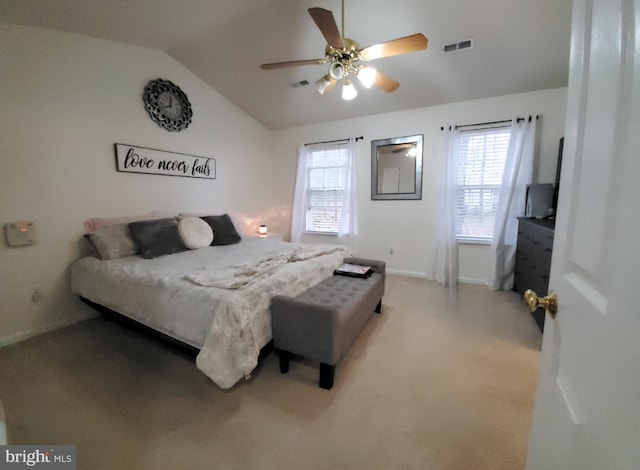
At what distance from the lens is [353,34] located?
245cm

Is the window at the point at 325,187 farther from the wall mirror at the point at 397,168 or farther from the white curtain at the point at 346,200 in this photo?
the wall mirror at the point at 397,168

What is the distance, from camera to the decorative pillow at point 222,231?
125 inches

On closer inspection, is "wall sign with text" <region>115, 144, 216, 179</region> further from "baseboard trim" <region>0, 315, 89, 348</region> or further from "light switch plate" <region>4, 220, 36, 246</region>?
"baseboard trim" <region>0, 315, 89, 348</region>

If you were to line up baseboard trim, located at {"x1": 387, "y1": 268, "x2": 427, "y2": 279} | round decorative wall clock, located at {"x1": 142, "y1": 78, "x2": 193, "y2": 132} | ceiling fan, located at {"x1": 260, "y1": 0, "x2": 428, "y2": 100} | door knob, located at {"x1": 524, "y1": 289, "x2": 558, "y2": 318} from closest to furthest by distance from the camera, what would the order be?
door knob, located at {"x1": 524, "y1": 289, "x2": 558, "y2": 318}, ceiling fan, located at {"x1": 260, "y1": 0, "x2": 428, "y2": 100}, round decorative wall clock, located at {"x1": 142, "y1": 78, "x2": 193, "y2": 132}, baseboard trim, located at {"x1": 387, "y1": 268, "x2": 427, "y2": 279}

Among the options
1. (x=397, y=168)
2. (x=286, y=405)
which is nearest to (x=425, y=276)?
(x=397, y=168)

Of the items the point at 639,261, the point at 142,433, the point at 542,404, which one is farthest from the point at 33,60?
the point at 542,404

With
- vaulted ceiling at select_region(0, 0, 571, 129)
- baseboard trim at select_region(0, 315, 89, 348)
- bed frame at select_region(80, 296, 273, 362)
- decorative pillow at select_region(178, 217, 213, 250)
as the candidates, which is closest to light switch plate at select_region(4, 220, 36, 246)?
bed frame at select_region(80, 296, 273, 362)

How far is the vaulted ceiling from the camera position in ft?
6.93

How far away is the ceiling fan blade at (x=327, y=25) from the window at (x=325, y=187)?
2376 millimetres

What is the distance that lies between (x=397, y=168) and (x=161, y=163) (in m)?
3.26

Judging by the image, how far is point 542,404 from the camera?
686 mm

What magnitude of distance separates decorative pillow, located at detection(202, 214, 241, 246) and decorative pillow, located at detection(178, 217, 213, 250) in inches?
3.8

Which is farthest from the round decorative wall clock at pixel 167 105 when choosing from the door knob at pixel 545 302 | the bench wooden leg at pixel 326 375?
the door knob at pixel 545 302

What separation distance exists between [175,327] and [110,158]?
222 cm
